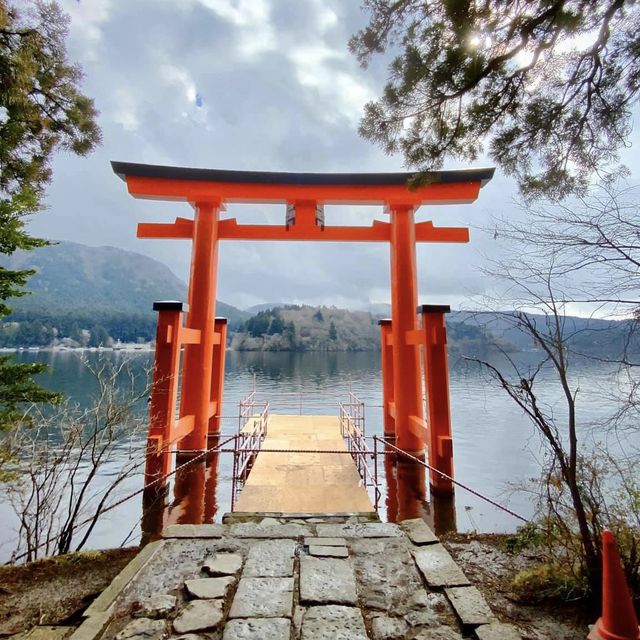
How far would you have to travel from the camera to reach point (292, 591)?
72.9 inches

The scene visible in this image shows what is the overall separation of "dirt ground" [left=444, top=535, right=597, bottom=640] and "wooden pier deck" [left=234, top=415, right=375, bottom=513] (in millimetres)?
1380

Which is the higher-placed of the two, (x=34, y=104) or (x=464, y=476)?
(x=34, y=104)

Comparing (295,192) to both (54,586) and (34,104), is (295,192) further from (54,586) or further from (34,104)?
(54,586)

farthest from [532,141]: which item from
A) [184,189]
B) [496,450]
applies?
[496,450]

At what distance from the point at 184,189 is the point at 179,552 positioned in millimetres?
6276

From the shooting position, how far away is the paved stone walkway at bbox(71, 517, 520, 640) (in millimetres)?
1564

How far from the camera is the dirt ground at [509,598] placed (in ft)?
5.17

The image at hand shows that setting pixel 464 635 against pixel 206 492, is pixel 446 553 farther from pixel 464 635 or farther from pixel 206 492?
pixel 206 492

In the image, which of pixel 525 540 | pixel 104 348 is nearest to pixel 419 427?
pixel 525 540

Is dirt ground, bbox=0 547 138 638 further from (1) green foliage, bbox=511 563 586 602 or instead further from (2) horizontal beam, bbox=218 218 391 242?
(2) horizontal beam, bbox=218 218 391 242

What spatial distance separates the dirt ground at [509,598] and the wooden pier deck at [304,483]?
1.38 m

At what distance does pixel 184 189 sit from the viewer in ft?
22.4

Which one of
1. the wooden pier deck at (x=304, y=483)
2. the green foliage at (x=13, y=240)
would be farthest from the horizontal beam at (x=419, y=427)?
the green foliage at (x=13, y=240)

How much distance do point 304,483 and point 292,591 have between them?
10.0 ft
